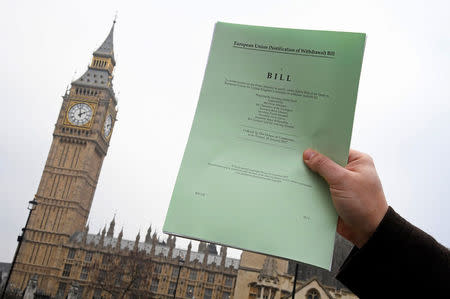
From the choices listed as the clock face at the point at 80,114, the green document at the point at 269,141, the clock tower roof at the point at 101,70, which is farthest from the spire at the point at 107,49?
the green document at the point at 269,141

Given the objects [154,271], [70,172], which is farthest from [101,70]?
[154,271]

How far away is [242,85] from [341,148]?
0.55 m

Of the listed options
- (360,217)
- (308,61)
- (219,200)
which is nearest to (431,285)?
(360,217)

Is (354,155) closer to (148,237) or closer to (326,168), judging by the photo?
(326,168)

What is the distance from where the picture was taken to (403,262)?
1863mm

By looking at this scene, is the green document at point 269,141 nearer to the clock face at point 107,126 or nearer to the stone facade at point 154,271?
the stone facade at point 154,271

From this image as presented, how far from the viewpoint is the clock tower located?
60.8 m

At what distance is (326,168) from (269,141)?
290mm

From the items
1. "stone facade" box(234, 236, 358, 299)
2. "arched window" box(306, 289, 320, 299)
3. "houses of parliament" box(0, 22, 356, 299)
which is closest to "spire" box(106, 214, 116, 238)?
"houses of parliament" box(0, 22, 356, 299)

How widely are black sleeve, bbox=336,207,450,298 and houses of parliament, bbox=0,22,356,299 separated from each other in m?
50.1

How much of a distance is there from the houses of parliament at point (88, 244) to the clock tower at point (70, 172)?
0.46ft

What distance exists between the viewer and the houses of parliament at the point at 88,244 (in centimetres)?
5784

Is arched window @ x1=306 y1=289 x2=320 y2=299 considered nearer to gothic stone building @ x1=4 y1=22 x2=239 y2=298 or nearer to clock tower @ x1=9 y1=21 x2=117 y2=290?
gothic stone building @ x1=4 y1=22 x2=239 y2=298

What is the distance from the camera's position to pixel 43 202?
6359cm
